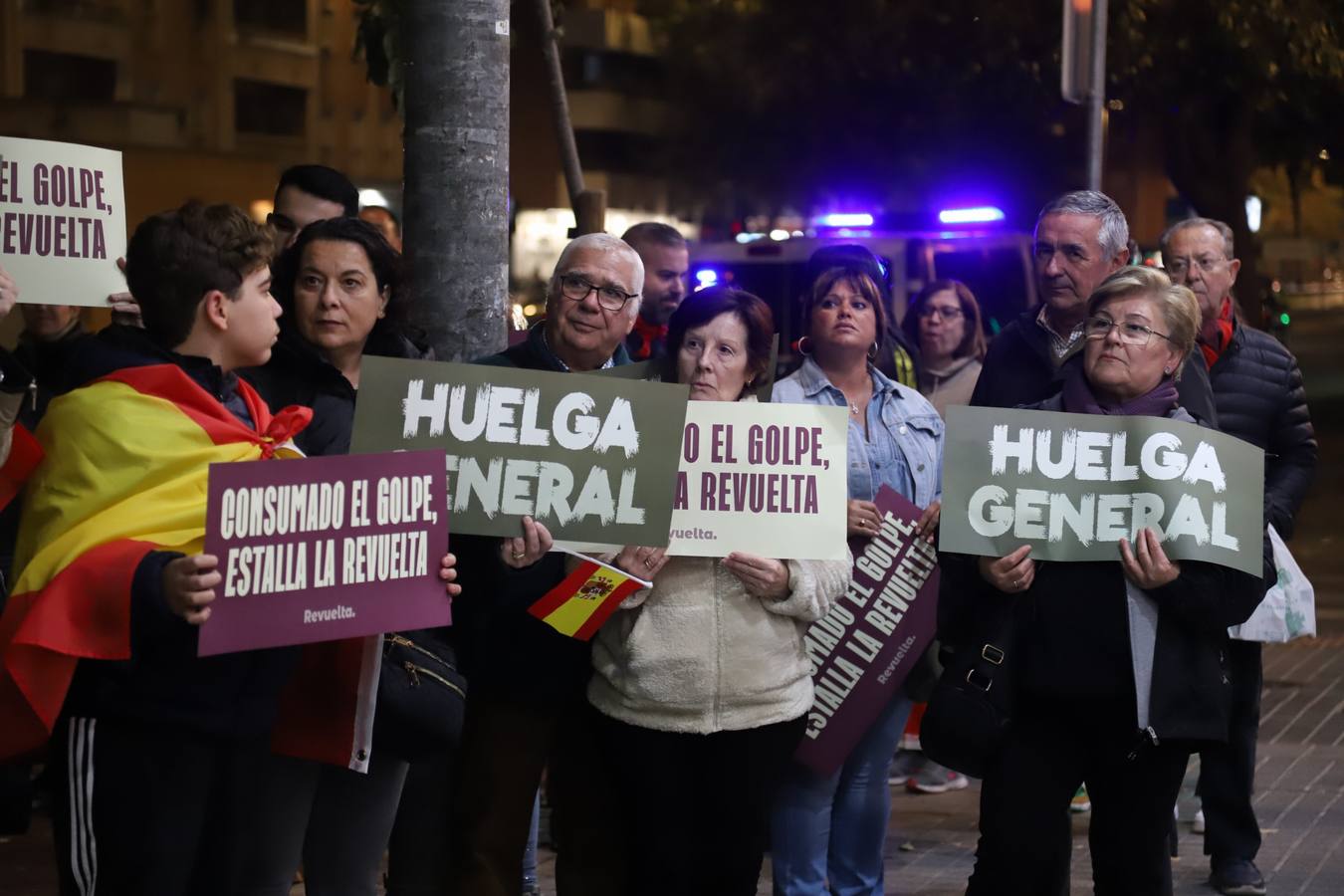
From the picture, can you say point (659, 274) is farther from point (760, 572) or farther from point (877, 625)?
point (760, 572)

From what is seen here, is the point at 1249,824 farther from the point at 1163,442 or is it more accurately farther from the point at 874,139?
the point at 874,139

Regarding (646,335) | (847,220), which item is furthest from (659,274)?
(847,220)

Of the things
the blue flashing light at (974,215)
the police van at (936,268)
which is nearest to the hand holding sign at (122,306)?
the police van at (936,268)

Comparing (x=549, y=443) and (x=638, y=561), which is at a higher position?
(x=549, y=443)

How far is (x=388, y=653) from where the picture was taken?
4094 mm

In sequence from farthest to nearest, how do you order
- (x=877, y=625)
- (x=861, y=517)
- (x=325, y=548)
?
(x=877, y=625) → (x=861, y=517) → (x=325, y=548)

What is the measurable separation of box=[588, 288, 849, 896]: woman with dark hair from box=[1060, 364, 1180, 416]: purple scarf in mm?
750

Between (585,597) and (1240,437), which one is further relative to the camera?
(1240,437)

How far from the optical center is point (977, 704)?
4.45 metres

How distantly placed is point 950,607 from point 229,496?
1926 mm

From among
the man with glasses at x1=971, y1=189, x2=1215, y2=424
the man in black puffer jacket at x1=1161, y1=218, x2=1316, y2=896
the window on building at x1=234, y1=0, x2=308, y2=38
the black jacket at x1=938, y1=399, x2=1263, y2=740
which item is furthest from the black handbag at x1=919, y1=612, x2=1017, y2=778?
the window on building at x1=234, y1=0, x2=308, y2=38

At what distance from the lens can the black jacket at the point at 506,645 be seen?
179 inches

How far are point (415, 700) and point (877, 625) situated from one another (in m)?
1.88

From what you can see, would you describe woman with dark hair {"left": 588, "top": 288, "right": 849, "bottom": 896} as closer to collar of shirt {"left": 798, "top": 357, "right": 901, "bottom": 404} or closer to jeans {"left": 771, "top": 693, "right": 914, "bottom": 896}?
jeans {"left": 771, "top": 693, "right": 914, "bottom": 896}
